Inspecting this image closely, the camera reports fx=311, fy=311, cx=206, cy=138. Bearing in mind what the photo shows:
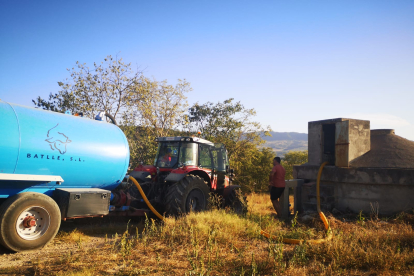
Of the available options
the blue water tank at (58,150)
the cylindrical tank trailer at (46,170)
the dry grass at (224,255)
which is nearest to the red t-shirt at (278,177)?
the dry grass at (224,255)

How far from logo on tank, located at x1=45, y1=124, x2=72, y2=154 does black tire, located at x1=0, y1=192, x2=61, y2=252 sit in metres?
0.88

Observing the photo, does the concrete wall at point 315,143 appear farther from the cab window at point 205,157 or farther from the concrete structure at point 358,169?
the cab window at point 205,157

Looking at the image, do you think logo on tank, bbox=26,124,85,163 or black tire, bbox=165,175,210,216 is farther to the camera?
black tire, bbox=165,175,210,216

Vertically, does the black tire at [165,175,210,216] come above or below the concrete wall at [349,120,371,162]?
below

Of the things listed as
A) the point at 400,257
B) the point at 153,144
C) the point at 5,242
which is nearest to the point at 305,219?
the point at 400,257

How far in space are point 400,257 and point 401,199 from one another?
4000 millimetres

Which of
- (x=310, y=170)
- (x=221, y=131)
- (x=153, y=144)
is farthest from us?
(x=221, y=131)

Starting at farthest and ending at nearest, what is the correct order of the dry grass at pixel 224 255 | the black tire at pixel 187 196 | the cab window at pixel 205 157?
1. the cab window at pixel 205 157
2. the black tire at pixel 187 196
3. the dry grass at pixel 224 255

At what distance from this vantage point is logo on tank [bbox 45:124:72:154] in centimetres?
564

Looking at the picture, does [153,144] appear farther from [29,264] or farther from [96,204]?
[29,264]

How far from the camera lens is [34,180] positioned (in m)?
5.33

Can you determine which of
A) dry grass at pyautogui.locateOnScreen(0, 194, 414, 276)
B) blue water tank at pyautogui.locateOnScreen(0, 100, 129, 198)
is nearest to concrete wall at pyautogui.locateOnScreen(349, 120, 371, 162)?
dry grass at pyautogui.locateOnScreen(0, 194, 414, 276)

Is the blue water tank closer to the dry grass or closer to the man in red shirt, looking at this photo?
the dry grass

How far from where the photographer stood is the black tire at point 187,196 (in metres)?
7.30
